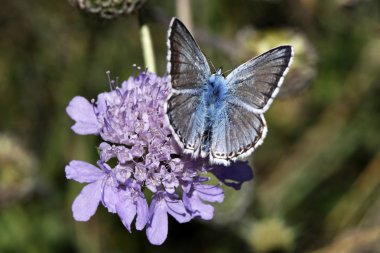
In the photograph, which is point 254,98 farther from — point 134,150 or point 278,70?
point 134,150

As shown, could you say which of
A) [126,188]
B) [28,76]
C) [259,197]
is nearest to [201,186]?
[126,188]

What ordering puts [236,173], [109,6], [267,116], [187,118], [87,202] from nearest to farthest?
[187,118]
[87,202]
[236,173]
[109,6]
[267,116]

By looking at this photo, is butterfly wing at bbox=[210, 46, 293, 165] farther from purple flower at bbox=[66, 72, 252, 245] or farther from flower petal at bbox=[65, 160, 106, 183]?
flower petal at bbox=[65, 160, 106, 183]

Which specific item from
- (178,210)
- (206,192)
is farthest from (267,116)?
(178,210)

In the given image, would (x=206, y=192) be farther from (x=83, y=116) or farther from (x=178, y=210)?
(x=83, y=116)

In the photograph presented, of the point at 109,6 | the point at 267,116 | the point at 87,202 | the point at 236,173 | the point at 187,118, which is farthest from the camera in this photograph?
the point at 267,116
